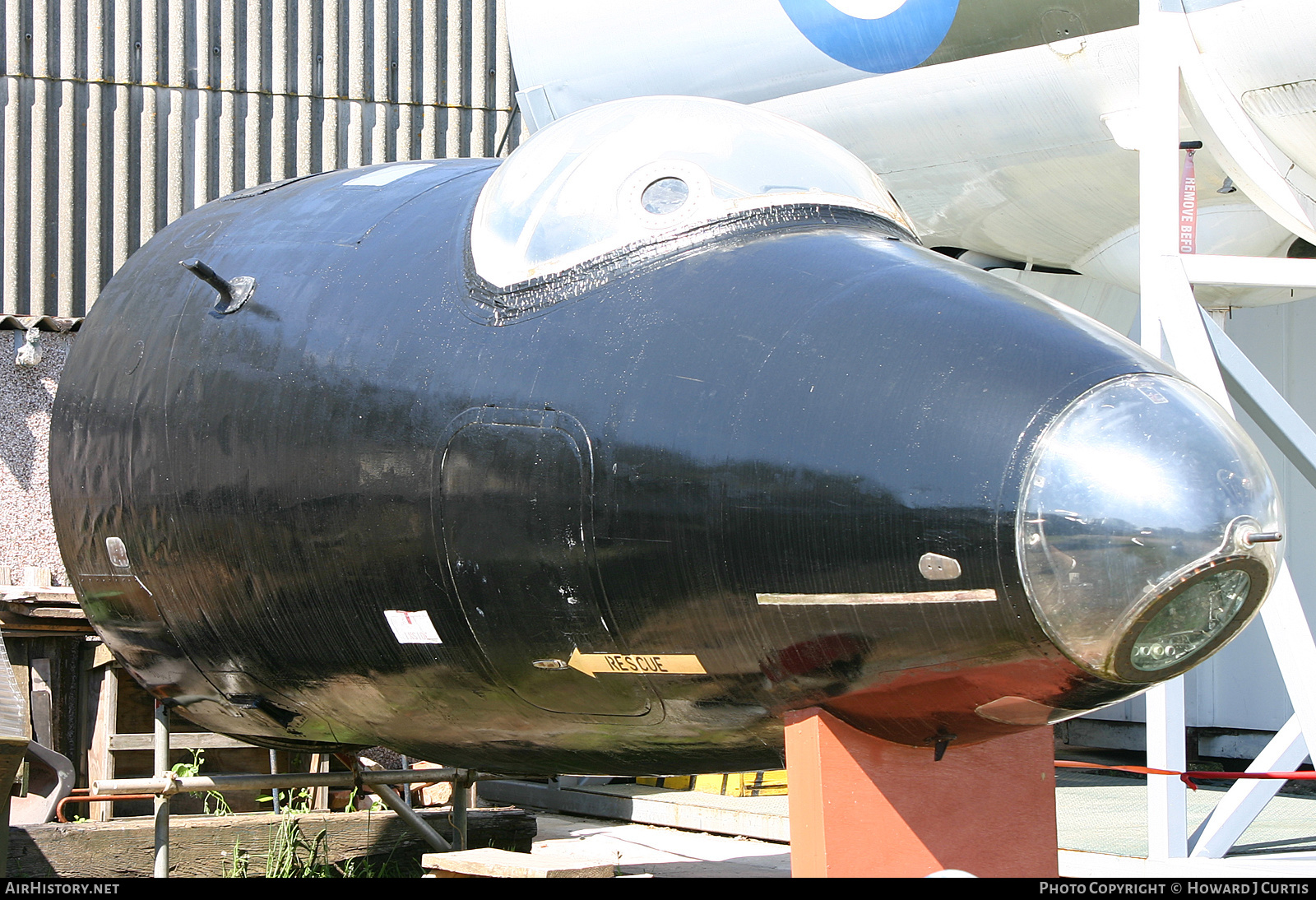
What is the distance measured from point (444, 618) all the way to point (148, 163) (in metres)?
7.12

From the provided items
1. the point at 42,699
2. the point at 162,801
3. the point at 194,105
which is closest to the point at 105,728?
the point at 42,699

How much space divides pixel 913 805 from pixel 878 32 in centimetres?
475

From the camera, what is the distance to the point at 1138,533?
240 centimetres

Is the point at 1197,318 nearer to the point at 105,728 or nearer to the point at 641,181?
the point at 641,181

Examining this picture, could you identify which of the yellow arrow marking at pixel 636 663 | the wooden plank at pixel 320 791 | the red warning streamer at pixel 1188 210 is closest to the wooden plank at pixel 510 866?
the yellow arrow marking at pixel 636 663

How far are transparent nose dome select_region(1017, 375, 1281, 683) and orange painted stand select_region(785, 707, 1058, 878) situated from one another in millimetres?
562

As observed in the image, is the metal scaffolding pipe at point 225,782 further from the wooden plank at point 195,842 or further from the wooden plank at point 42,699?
the wooden plank at point 42,699

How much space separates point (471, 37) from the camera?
33.0 ft

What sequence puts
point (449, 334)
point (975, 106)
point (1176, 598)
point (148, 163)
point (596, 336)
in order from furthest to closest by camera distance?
point (148, 163), point (975, 106), point (449, 334), point (596, 336), point (1176, 598)

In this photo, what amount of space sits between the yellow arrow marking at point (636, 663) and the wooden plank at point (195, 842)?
2.91m

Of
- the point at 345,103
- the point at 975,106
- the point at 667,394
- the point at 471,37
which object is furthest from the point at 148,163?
the point at 667,394

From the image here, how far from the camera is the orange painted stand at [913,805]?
2777 mm

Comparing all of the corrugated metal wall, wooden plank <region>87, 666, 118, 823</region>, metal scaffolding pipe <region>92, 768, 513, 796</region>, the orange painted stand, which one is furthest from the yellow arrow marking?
the corrugated metal wall
